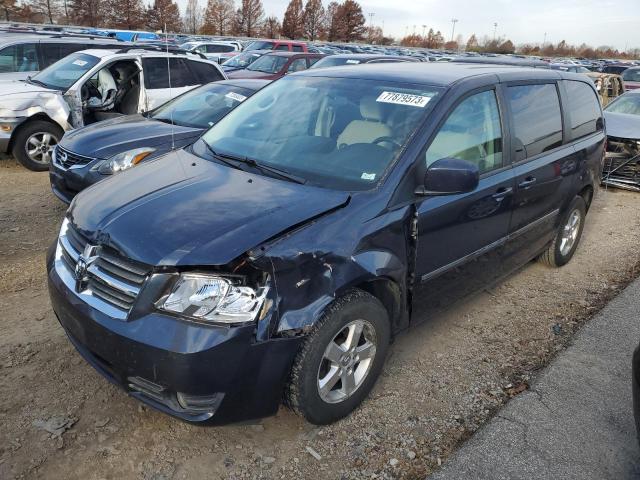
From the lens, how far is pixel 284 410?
9.67 ft

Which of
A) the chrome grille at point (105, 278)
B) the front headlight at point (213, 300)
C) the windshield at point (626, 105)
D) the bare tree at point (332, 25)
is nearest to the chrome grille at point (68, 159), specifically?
the chrome grille at point (105, 278)

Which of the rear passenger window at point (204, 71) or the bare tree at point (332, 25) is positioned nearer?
the rear passenger window at point (204, 71)

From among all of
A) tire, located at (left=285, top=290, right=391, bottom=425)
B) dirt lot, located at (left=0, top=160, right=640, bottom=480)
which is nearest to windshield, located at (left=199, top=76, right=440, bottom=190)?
tire, located at (left=285, top=290, right=391, bottom=425)

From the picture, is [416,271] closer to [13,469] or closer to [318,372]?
[318,372]

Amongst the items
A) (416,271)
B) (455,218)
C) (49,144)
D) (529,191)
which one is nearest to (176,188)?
(416,271)

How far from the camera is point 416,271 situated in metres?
3.02

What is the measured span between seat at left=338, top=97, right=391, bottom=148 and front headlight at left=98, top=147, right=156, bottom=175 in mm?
2893

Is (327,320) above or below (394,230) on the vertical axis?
below

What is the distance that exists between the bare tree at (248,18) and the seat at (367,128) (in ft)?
224

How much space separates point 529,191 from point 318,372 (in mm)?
2251

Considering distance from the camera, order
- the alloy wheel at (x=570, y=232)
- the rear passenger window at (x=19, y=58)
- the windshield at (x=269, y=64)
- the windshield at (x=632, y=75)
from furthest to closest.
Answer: the windshield at (x=632, y=75), the windshield at (x=269, y=64), the rear passenger window at (x=19, y=58), the alloy wheel at (x=570, y=232)

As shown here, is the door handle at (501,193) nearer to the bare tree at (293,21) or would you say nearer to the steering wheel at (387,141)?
the steering wheel at (387,141)

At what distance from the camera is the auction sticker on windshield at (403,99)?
3176 mm

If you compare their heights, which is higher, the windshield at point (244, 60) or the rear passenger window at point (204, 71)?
the rear passenger window at point (204, 71)
